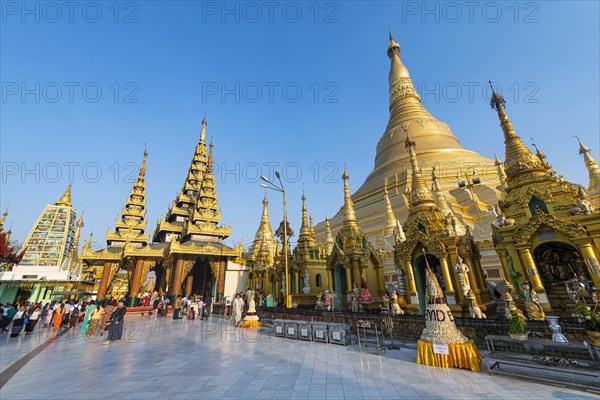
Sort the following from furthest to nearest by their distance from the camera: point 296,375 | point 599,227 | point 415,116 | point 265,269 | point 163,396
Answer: point 415,116 < point 265,269 < point 599,227 < point 296,375 < point 163,396

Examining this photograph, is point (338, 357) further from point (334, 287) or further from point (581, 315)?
point (334, 287)

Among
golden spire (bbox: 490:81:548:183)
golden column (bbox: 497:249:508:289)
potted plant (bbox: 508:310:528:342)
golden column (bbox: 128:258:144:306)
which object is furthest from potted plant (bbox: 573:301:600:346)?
golden column (bbox: 128:258:144:306)

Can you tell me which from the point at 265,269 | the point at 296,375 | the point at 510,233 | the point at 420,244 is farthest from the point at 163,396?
the point at 265,269

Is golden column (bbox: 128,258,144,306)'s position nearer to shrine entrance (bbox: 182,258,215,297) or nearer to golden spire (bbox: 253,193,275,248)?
shrine entrance (bbox: 182,258,215,297)

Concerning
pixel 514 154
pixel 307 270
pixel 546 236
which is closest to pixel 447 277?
pixel 546 236

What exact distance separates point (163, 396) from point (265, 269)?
21.6m

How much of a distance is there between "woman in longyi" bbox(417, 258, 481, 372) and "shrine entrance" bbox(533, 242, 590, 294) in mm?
5563

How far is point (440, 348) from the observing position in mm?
6398

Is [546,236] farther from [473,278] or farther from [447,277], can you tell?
[447,277]

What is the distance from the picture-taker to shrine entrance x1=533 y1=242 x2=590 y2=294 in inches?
357

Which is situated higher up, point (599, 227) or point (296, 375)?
point (599, 227)

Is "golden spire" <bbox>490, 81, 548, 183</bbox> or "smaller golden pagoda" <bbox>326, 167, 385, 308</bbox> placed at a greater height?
"golden spire" <bbox>490, 81, 548, 183</bbox>

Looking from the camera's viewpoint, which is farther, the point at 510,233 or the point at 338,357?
the point at 510,233

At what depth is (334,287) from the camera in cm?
1588
